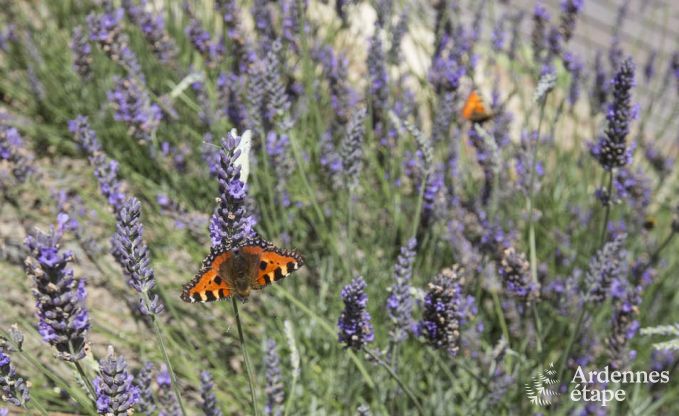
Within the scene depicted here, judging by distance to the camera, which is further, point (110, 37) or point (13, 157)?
point (110, 37)

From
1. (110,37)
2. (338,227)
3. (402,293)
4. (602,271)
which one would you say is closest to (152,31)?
(110,37)

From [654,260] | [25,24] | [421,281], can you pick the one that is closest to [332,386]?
[421,281]

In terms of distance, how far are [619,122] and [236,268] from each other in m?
1.33

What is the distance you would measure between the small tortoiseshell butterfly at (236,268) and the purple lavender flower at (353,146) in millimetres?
666

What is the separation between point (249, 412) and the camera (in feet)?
8.90

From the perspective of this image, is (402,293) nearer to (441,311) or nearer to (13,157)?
(441,311)

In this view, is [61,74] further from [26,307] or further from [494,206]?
[494,206]

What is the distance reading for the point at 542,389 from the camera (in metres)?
2.52

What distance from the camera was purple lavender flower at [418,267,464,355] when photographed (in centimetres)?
195

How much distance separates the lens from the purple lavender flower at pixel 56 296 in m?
1.38

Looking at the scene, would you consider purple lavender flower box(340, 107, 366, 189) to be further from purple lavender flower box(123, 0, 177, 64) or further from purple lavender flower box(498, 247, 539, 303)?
purple lavender flower box(123, 0, 177, 64)

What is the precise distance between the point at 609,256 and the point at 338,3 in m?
1.78

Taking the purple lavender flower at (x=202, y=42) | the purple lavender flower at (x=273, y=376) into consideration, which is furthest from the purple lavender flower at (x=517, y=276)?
the purple lavender flower at (x=202, y=42)

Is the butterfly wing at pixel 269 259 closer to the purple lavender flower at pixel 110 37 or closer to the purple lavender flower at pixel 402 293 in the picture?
the purple lavender flower at pixel 402 293
